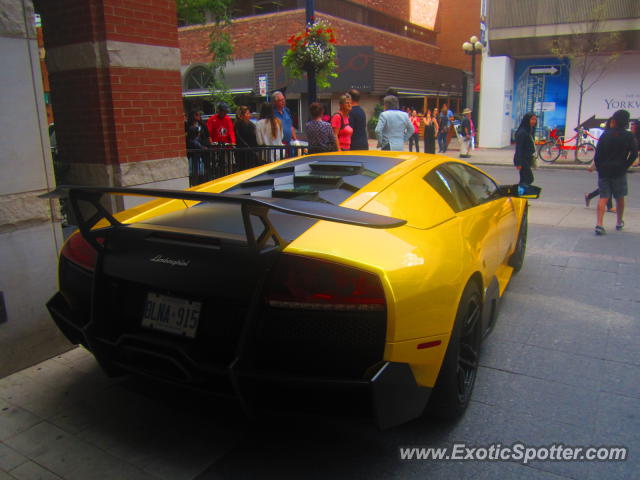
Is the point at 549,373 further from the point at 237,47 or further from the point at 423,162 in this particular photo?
the point at 237,47

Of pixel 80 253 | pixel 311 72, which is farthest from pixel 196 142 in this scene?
pixel 80 253

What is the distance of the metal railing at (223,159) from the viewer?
7047mm

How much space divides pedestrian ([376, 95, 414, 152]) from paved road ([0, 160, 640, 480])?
6190 millimetres

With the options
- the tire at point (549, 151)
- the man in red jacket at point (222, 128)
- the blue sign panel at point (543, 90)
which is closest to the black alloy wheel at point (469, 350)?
the man in red jacket at point (222, 128)

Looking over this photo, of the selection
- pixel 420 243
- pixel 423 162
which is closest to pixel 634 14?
pixel 423 162

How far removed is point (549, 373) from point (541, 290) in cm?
197

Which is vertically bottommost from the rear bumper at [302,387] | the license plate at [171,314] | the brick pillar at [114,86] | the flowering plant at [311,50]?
the rear bumper at [302,387]

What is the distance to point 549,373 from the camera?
12.5 ft

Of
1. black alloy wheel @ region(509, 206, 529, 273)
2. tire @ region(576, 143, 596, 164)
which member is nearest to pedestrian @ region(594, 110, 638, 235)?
black alloy wheel @ region(509, 206, 529, 273)

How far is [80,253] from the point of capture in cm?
308

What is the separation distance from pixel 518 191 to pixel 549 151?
1556cm

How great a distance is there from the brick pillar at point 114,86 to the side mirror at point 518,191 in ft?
10.8

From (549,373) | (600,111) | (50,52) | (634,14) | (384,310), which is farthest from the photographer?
(600,111)

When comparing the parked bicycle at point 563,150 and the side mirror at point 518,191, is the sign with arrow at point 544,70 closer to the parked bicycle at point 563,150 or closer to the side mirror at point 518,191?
the parked bicycle at point 563,150
